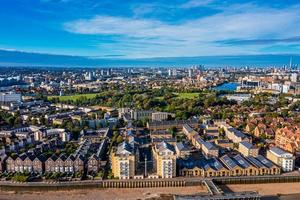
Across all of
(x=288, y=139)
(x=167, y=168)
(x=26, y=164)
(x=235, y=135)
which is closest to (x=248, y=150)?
(x=235, y=135)

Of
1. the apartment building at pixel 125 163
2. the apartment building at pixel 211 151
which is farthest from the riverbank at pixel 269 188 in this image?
the apartment building at pixel 125 163

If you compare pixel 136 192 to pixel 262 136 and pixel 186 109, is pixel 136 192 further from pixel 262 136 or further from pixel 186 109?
pixel 186 109

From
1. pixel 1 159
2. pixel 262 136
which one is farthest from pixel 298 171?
pixel 1 159

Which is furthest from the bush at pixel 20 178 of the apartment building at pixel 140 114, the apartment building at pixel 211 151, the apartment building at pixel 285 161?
the apartment building at pixel 140 114

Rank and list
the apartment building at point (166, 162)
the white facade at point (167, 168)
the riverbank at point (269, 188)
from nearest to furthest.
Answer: the riverbank at point (269, 188) → the apartment building at point (166, 162) → the white facade at point (167, 168)

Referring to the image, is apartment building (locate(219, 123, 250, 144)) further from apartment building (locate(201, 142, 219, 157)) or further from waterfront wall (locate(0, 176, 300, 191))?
waterfront wall (locate(0, 176, 300, 191))

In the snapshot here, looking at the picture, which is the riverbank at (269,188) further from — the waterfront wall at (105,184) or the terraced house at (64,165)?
the terraced house at (64,165)

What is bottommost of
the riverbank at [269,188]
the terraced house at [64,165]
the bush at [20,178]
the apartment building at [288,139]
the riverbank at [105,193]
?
the riverbank at [105,193]

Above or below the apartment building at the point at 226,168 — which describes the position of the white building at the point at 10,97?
above

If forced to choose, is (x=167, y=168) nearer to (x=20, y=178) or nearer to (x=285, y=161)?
(x=285, y=161)

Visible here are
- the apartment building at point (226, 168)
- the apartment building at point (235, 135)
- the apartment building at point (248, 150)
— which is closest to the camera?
the apartment building at point (226, 168)

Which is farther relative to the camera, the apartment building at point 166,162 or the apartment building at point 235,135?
the apartment building at point 235,135

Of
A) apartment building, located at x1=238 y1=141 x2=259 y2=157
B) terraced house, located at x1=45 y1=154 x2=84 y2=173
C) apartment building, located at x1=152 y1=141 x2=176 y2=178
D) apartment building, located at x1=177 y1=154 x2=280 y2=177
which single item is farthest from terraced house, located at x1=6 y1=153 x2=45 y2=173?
apartment building, located at x1=238 y1=141 x2=259 y2=157
